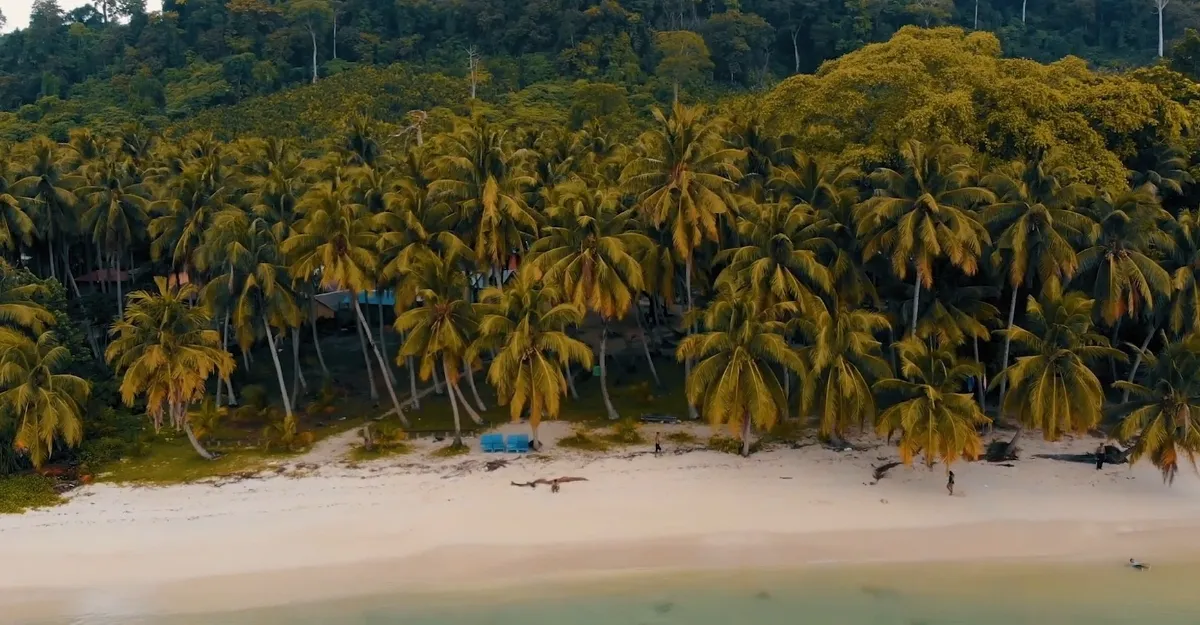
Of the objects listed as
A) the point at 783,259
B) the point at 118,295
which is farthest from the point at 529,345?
the point at 118,295

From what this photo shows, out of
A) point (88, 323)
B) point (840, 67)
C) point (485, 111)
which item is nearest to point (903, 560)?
point (840, 67)

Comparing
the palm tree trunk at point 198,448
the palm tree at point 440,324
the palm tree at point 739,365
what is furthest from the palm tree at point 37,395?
the palm tree at point 739,365

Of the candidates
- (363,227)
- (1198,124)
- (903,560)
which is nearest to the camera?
(903,560)

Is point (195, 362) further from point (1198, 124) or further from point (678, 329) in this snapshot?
point (1198, 124)

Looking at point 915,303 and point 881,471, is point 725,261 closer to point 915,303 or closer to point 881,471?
point 915,303

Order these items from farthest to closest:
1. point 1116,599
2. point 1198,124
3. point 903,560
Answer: point 1198,124
point 903,560
point 1116,599

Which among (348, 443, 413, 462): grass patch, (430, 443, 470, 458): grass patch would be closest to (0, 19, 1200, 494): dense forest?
(430, 443, 470, 458): grass patch

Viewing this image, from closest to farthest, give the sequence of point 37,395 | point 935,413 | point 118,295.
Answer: point 935,413 < point 37,395 < point 118,295

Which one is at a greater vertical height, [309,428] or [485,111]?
[485,111]
